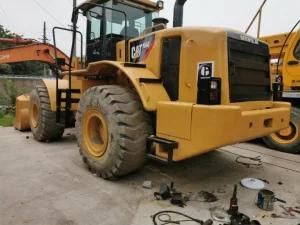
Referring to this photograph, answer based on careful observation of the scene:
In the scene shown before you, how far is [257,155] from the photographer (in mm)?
5383

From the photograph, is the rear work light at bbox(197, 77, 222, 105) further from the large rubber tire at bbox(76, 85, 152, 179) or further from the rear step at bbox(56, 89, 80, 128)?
the rear step at bbox(56, 89, 80, 128)

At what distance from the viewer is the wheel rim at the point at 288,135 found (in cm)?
569

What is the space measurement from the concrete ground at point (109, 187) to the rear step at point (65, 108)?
50 centimetres

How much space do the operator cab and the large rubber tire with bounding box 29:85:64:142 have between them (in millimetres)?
1165

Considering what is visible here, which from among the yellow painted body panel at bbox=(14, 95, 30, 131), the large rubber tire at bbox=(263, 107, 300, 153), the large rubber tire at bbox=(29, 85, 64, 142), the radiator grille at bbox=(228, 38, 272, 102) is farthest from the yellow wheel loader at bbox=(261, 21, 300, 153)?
the yellow painted body panel at bbox=(14, 95, 30, 131)

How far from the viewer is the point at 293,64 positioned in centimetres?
605

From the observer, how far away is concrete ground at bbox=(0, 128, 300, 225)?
2895 millimetres

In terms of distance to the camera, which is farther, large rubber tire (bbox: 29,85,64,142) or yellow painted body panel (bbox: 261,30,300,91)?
yellow painted body panel (bbox: 261,30,300,91)

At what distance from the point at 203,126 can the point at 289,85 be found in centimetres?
393

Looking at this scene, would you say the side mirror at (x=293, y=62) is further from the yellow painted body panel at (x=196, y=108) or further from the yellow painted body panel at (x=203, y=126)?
the yellow painted body panel at (x=203, y=126)

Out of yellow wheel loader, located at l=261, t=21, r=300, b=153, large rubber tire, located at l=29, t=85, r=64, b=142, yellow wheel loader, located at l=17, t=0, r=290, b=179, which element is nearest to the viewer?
yellow wheel loader, located at l=17, t=0, r=290, b=179

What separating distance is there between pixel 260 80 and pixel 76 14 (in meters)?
3.32

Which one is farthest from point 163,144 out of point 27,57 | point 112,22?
point 27,57

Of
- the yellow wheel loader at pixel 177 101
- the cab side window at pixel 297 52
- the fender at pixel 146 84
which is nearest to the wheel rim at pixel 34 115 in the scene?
the yellow wheel loader at pixel 177 101
